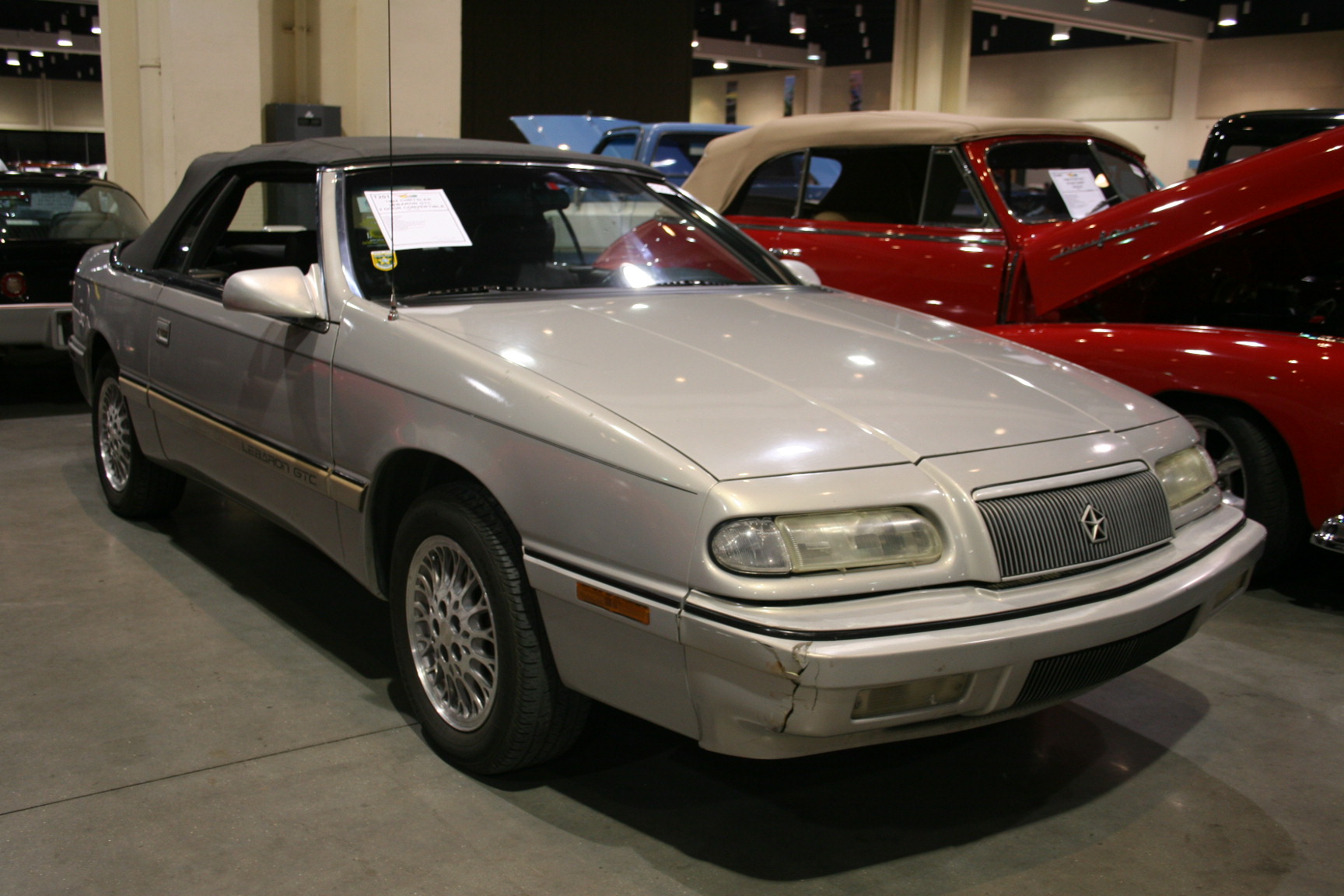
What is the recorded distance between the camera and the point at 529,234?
320cm

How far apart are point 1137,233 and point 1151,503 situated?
201 cm

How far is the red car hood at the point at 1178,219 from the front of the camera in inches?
142

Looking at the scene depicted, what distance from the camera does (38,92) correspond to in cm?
3262

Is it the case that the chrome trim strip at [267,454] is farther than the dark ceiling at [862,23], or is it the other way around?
the dark ceiling at [862,23]

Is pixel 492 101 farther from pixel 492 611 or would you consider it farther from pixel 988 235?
pixel 492 611

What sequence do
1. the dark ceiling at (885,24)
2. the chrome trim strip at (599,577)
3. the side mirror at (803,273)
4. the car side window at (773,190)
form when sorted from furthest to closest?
1. the dark ceiling at (885,24)
2. the car side window at (773,190)
3. the side mirror at (803,273)
4. the chrome trim strip at (599,577)

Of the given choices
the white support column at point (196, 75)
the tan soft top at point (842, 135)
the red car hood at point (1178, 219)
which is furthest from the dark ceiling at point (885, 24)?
the red car hood at point (1178, 219)

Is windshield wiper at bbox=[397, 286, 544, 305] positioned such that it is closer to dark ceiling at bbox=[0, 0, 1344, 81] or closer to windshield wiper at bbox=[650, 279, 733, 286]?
windshield wiper at bbox=[650, 279, 733, 286]

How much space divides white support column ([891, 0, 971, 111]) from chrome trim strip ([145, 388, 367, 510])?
48.3 feet

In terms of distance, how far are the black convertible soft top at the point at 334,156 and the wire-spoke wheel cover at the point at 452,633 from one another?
3.63ft

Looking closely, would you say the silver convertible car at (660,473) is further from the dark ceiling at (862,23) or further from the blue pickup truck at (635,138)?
the dark ceiling at (862,23)

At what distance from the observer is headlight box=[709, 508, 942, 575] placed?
1.96 m

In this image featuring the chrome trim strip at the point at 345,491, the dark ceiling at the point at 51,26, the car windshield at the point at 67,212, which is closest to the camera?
the chrome trim strip at the point at 345,491

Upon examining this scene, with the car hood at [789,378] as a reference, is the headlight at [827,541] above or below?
below
